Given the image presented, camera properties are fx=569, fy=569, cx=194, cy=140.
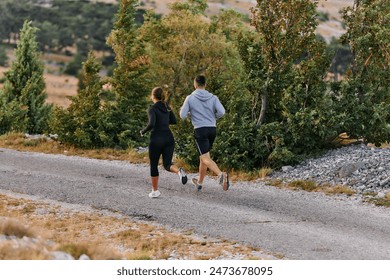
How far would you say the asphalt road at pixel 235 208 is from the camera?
9734 millimetres

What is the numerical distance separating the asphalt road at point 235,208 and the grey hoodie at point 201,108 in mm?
1725

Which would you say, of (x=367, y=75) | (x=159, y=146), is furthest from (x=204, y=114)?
(x=367, y=75)

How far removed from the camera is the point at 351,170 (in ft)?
46.9

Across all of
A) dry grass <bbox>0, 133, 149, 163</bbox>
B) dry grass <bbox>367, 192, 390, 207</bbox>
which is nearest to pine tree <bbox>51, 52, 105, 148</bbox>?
dry grass <bbox>0, 133, 149, 163</bbox>

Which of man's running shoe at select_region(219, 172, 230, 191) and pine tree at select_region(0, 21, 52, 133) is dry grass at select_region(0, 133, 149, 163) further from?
pine tree at select_region(0, 21, 52, 133)

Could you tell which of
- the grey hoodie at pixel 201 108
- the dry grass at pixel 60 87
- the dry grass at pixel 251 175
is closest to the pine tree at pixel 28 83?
the dry grass at pixel 251 175

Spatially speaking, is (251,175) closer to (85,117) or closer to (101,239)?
(101,239)

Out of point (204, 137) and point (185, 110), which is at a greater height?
point (185, 110)

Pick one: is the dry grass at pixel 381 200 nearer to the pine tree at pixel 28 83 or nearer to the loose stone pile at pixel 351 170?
the loose stone pile at pixel 351 170

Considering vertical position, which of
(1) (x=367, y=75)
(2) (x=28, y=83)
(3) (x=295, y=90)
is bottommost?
(2) (x=28, y=83)

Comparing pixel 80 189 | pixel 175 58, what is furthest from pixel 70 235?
pixel 175 58

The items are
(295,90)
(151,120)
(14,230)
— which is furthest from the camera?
(295,90)

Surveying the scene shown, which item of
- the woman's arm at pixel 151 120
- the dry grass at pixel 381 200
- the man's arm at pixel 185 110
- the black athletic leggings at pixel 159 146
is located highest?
the man's arm at pixel 185 110

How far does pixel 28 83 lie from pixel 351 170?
69.8 feet
